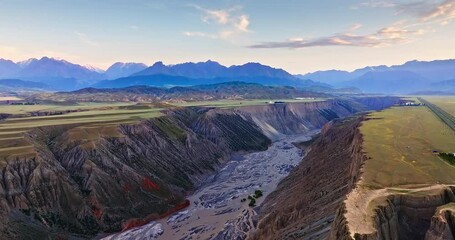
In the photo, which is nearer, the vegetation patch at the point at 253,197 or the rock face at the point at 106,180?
the rock face at the point at 106,180

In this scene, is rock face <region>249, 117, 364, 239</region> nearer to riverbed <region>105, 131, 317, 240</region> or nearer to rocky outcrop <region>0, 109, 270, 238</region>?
riverbed <region>105, 131, 317, 240</region>

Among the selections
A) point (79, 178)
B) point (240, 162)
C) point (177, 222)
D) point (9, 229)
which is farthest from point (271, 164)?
point (9, 229)

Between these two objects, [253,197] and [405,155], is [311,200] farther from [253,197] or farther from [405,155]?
[253,197]

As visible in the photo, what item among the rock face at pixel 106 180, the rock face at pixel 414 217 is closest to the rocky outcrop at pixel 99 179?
the rock face at pixel 106 180

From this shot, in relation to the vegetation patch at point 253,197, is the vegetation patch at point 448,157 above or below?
above

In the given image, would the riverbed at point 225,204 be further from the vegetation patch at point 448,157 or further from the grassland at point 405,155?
the vegetation patch at point 448,157

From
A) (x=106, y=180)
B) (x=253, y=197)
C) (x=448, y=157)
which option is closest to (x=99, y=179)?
(x=106, y=180)
